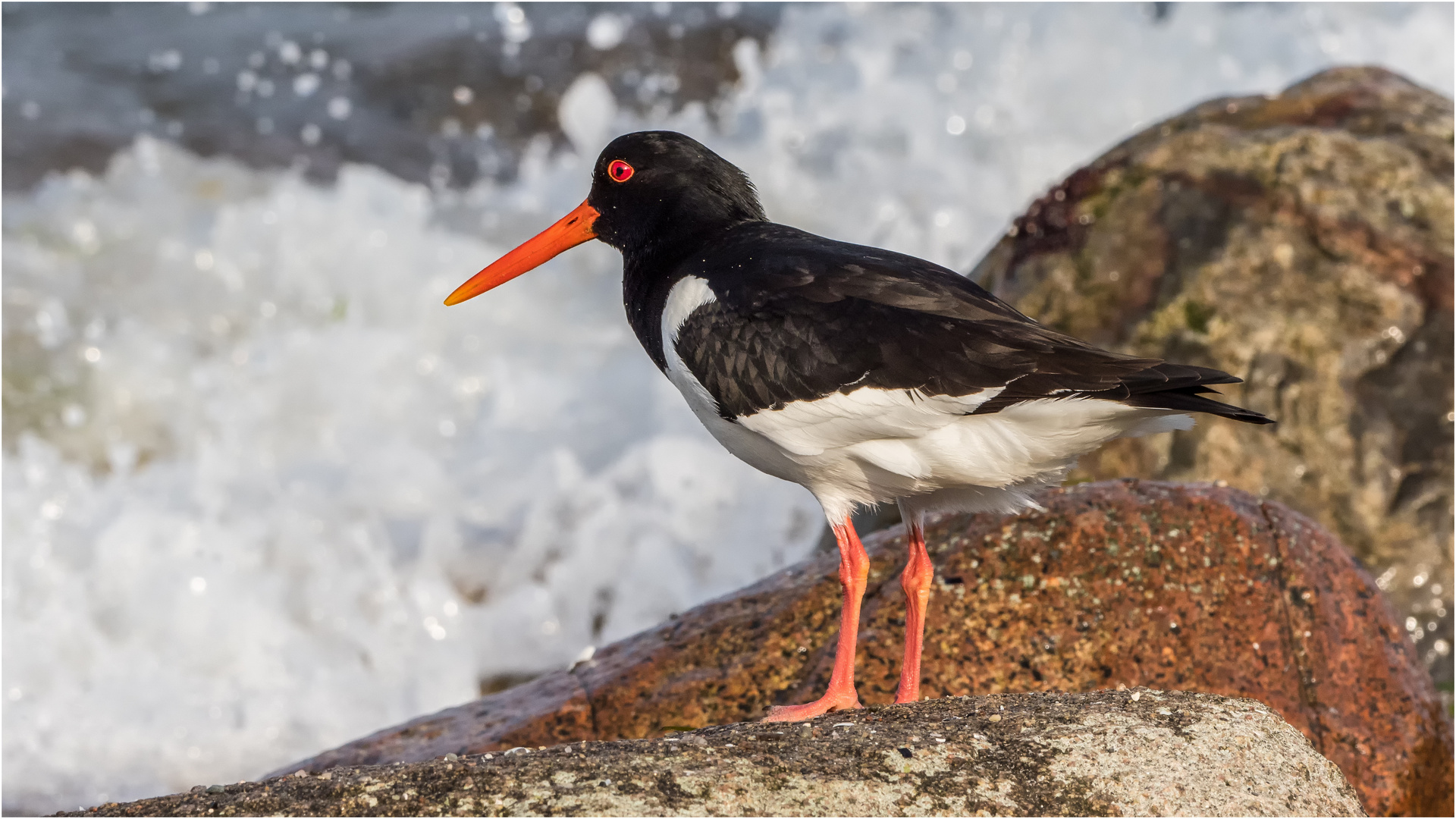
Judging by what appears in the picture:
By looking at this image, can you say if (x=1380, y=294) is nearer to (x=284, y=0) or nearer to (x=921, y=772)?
(x=921, y=772)

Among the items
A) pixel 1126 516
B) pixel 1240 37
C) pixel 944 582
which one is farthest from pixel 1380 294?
pixel 1240 37

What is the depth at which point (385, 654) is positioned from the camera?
7.57m

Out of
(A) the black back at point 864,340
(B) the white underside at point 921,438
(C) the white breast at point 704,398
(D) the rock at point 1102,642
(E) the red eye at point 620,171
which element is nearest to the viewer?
(A) the black back at point 864,340

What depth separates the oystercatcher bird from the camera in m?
3.35

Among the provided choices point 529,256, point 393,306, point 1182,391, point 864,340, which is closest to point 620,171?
point 529,256

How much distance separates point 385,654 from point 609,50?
9.66m

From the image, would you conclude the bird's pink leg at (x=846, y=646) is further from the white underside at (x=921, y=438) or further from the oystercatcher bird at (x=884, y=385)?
the white underside at (x=921, y=438)

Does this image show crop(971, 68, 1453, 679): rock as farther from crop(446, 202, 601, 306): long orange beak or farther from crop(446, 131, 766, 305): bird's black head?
crop(446, 202, 601, 306): long orange beak

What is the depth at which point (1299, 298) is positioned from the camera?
20.2 feet

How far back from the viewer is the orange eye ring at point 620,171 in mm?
4590

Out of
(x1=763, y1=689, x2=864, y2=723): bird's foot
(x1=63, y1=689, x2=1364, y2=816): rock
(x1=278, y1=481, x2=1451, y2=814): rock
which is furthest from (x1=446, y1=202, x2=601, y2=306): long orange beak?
(x1=63, y1=689, x2=1364, y2=816): rock

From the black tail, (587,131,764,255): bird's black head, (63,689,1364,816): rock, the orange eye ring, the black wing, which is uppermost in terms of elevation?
the orange eye ring

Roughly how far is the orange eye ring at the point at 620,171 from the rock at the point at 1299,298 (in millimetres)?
2514

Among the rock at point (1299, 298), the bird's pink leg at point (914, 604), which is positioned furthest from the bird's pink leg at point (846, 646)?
the rock at point (1299, 298)
